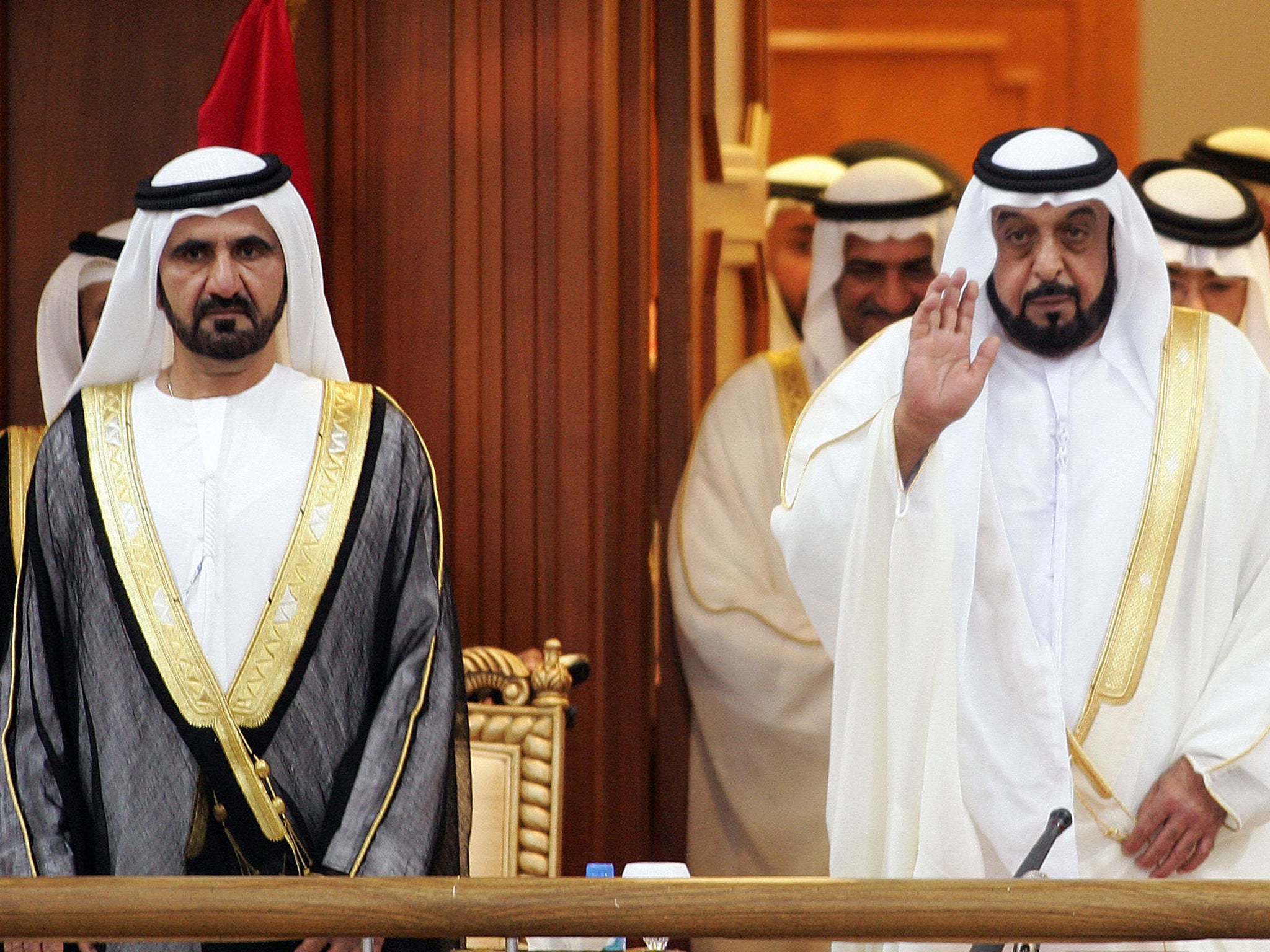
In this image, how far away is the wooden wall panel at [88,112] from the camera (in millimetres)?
4914

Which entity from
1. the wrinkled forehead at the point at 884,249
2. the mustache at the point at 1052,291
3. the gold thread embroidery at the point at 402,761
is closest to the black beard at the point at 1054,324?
the mustache at the point at 1052,291

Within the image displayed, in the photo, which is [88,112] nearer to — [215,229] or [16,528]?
[16,528]

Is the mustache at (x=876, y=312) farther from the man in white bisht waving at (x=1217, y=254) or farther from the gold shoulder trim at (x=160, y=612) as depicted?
the gold shoulder trim at (x=160, y=612)

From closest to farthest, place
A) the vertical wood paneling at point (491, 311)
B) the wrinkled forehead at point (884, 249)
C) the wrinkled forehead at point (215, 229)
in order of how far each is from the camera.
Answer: the wrinkled forehead at point (215, 229)
the vertical wood paneling at point (491, 311)
the wrinkled forehead at point (884, 249)

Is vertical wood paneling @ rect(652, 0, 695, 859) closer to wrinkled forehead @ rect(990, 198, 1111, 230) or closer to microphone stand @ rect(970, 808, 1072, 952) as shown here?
wrinkled forehead @ rect(990, 198, 1111, 230)

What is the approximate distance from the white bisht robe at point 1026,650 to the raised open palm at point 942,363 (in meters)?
0.10

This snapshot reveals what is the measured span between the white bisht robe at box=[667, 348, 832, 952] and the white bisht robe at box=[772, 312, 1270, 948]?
4.38 ft

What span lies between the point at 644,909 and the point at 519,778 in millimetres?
Answer: 1596

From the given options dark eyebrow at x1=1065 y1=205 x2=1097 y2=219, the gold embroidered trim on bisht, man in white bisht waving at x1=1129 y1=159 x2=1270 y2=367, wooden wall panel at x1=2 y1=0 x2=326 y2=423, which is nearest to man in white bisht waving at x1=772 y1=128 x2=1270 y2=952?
dark eyebrow at x1=1065 y1=205 x2=1097 y2=219

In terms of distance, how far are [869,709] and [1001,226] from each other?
0.88 meters

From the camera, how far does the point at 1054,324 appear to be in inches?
151

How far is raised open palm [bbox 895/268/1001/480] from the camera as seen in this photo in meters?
3.46

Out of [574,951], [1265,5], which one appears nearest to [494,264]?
[574,951]

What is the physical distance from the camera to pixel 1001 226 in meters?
3.87
